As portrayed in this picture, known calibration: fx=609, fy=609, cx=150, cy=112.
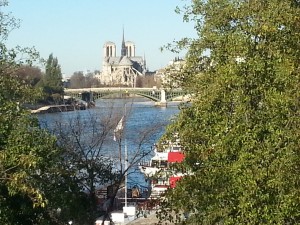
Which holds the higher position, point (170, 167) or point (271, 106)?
point (271, 106)

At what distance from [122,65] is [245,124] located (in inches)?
4225

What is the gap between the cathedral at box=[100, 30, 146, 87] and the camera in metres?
100

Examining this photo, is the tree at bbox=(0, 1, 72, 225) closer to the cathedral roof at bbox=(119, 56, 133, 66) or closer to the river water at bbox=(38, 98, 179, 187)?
the river water at bbox=(38, 98, 179, 187)

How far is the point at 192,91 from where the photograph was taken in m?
8.27

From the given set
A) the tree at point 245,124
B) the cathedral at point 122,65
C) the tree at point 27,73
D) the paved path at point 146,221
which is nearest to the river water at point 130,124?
the tree at point 27,73

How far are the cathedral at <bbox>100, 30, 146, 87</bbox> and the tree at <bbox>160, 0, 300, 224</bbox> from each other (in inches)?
3251

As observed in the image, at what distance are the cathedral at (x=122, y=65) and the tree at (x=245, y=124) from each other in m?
82.6

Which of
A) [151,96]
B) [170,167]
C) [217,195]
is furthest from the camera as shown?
[151,96]

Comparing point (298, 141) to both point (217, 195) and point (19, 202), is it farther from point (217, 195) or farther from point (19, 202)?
point (19, 202)

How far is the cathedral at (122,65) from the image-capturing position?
328 feet

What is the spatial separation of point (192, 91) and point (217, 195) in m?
1.90

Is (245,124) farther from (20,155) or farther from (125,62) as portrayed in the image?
(125,62)

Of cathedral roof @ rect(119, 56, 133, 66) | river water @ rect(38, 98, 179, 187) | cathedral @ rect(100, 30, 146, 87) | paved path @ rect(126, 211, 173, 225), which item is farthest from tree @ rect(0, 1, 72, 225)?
cathedral roof @ rect(119, 56, 133, 66)

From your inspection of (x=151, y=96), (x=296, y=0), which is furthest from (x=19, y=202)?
(x=151, y=96)
